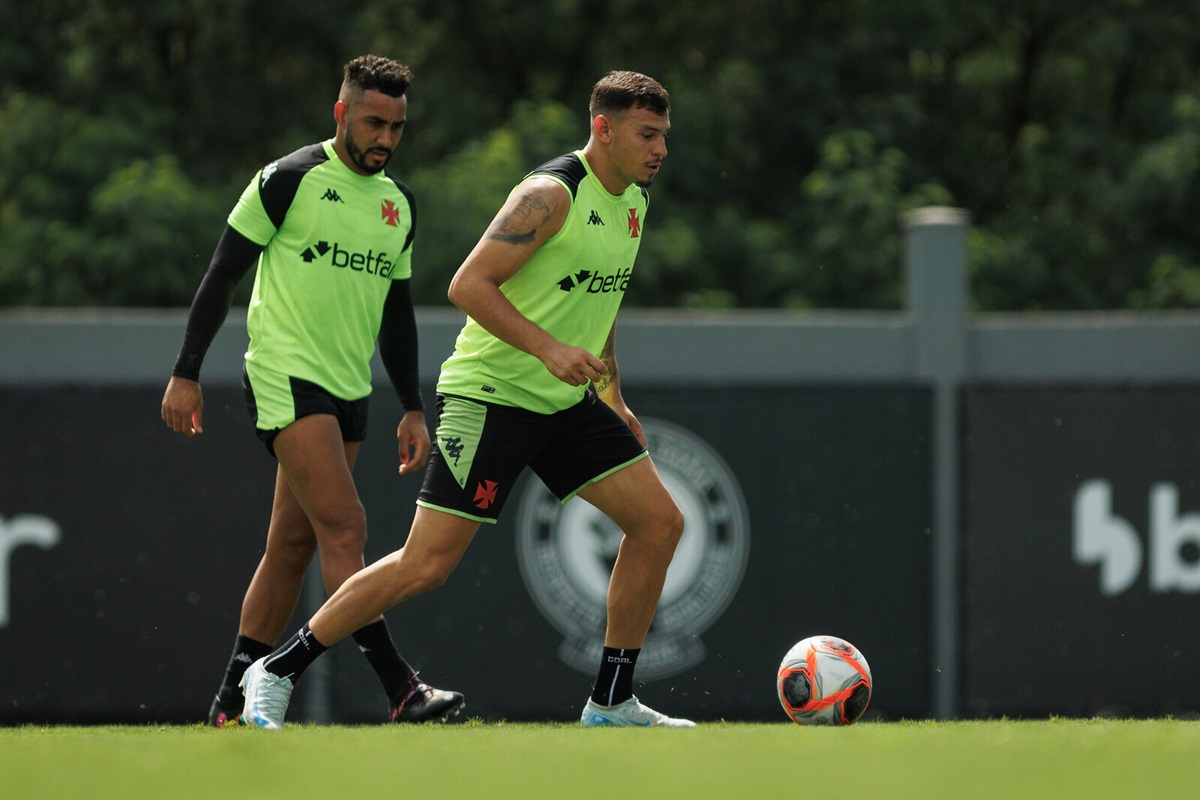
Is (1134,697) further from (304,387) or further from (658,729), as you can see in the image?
(304,387)

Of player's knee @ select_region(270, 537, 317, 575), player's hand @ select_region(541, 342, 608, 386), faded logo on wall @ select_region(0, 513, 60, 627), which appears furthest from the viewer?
faded logo on wall @ select_region(0, 513, 60, 627)

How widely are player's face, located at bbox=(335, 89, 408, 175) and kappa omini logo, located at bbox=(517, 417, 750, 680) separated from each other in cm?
413

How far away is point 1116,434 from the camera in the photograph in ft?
33.0

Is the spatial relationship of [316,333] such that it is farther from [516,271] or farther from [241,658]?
[241,658]

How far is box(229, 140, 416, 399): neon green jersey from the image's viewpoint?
5730 mm

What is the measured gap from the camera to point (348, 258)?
5.81 meters

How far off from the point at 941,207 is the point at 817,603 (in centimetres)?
725

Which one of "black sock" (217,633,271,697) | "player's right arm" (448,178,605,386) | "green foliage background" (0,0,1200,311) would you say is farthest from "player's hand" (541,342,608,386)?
"green foliage background" (0,0,1200,311)

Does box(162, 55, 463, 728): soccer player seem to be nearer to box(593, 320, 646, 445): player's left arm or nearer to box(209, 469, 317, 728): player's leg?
box(209, 469, 317, 728): player's leg

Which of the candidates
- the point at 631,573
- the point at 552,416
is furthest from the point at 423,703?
the point at 552,416

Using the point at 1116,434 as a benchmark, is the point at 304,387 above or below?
above

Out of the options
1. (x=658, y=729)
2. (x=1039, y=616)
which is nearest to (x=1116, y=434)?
(x=1039, y=616)

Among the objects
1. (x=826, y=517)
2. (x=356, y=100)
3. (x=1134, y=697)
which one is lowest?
(x=1134, y=697)

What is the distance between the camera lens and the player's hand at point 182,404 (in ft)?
18.2
